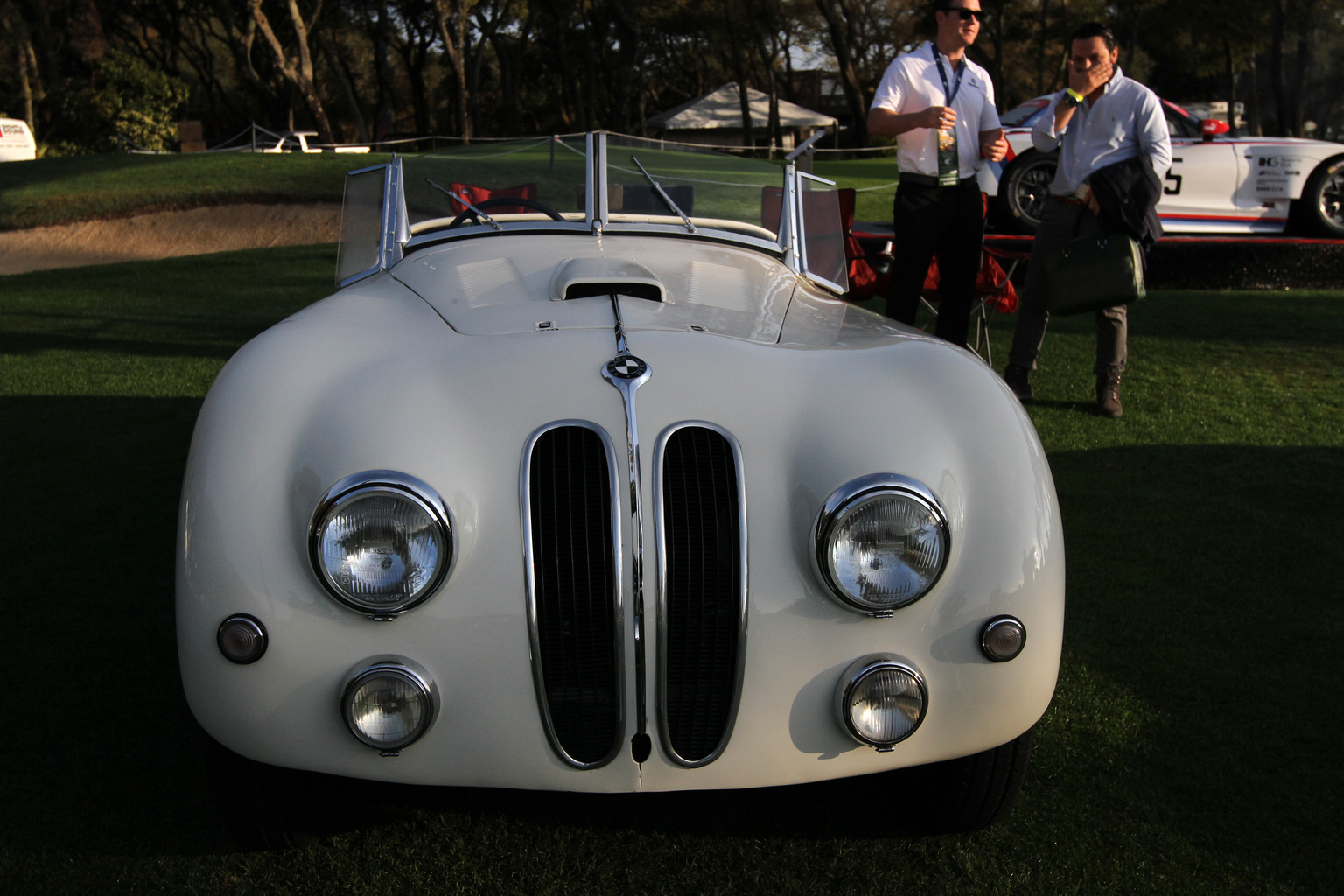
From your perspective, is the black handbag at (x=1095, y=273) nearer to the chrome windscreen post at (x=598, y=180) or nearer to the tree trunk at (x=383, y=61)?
the chrome windscreen post at (x=598, y=180)

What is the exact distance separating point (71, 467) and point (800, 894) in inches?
167

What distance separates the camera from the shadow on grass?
95.9 inches

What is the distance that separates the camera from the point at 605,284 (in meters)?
2.75

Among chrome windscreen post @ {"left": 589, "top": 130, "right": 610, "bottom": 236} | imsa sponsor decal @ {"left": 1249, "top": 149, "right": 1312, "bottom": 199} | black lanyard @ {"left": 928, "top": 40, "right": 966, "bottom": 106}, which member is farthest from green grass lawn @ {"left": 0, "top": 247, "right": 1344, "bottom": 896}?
imsa sponsor decal @ {"left": 1249, "top": 149, "right": 1312, "bottom": 199}

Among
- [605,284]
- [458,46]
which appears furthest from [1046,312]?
[458,46]

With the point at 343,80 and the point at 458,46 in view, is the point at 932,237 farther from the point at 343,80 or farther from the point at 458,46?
the point at 343,80

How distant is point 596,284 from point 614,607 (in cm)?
105

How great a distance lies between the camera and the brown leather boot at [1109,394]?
571 cm

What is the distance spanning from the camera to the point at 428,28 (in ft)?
119

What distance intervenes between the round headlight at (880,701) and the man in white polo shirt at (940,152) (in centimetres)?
342

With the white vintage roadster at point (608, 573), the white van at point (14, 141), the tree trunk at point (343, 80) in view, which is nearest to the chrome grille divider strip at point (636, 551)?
the white vintage roadster at point (608, 573)

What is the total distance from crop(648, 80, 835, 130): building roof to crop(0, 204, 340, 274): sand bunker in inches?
1204

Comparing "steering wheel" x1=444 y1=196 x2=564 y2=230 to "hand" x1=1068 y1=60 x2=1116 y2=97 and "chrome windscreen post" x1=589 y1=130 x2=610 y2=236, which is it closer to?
"chrome windscreen post" x1=589 y1=130 x2=610 y2=236

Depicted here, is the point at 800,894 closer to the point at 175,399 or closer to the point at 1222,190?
the point at 175,399
